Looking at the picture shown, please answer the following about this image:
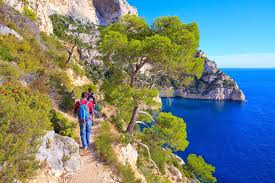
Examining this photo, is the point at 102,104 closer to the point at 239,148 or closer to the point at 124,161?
the point at 124,161

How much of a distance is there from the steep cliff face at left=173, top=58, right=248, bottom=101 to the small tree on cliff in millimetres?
102933

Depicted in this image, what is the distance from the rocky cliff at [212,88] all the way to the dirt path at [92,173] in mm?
104957

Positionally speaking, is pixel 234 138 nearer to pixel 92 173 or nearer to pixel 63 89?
pixel 63 89

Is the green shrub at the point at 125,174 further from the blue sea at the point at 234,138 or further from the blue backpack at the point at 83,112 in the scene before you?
the blue sea at the point at 234,138

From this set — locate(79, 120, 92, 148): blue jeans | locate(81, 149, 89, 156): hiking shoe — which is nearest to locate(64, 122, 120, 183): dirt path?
locate(81, 149, 89, 156): hiking shoe

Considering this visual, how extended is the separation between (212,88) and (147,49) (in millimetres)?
105634

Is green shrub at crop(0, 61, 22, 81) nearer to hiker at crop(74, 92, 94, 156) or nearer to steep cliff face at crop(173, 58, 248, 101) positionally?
hiker at crop(74, 92, 94, 156)

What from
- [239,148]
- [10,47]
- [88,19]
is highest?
[88,19]

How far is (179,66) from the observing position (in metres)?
14.4

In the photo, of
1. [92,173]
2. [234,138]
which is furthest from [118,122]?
[234,138]

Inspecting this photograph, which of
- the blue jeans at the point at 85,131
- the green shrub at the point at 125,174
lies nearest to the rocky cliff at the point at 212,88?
the green shrub at the point at 125,174

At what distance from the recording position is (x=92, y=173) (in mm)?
9453

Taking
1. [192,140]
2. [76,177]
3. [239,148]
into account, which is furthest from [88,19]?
[76,177]

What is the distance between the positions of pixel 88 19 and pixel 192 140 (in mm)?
66545
